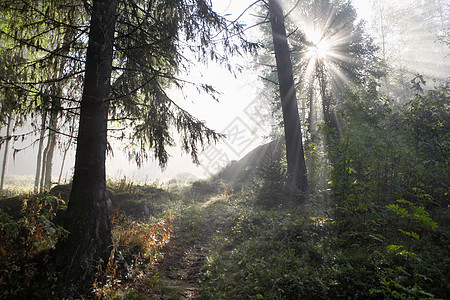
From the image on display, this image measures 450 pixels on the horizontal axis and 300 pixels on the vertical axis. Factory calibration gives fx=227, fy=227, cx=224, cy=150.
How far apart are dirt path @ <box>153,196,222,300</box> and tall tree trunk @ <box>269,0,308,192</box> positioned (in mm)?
3638

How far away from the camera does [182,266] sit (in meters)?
4.93

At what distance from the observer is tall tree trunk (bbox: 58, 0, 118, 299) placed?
12.5 ft

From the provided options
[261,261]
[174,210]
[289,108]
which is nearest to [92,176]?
[261,261]

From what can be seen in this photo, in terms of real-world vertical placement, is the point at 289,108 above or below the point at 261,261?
above

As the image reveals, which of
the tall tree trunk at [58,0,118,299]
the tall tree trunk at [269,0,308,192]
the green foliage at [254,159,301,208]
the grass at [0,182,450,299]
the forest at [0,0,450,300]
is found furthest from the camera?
the tall tree trunk at [269,0,308,192]

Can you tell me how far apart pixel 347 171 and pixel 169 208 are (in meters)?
6.86

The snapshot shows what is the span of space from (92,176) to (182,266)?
2.65 m

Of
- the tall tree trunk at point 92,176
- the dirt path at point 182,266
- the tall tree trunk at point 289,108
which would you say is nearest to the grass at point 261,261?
the dirt path at point 182,266

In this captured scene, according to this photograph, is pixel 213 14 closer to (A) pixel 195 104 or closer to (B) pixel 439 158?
(A) pixel 195 104

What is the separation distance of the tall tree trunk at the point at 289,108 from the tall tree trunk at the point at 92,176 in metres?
5.94

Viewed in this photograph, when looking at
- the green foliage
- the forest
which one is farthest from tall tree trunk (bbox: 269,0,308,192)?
the green foliage

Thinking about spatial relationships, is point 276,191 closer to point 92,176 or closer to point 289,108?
point 289,108

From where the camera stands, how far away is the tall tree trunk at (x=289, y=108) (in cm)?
809

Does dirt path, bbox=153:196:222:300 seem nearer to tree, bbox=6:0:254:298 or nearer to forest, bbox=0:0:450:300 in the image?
forest, bbox=0:0:450:300
